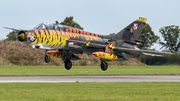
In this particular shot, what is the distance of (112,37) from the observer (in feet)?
114

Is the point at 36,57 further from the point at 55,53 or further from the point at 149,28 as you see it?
the point at 149,28

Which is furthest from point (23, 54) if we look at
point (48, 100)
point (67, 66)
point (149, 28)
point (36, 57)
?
point (48, 100)

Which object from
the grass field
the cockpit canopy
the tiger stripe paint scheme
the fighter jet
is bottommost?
the grass field

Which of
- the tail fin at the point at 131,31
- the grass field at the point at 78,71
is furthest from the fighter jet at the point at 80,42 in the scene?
the grass field at the point at 78,71

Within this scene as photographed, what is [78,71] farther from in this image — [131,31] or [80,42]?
[80,42]

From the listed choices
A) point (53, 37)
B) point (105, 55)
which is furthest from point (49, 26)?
point (105, 55)

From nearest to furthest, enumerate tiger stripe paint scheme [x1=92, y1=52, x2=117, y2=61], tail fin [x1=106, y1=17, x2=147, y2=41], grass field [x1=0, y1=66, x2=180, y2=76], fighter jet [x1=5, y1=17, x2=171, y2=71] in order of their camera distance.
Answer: fighter jet [x1=5, y1=17, x2=171, y2=71] < tiger stripe paint scheme [x1=92, y1=52, x2=117, y2=61] < tail fin [x1=106, y1=17, x2=147, y2=41] < grass field [x1=0, y1=66, x2=180, y2=76]

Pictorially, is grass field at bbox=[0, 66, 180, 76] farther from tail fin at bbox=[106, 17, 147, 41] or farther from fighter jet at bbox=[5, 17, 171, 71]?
tail fin at bbox=[106, 17, 147, 41]

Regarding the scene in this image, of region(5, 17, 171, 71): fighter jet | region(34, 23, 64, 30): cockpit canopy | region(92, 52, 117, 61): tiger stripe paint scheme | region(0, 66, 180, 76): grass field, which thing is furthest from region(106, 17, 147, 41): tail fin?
region(34, 23, 64, 30): cockpit canopy

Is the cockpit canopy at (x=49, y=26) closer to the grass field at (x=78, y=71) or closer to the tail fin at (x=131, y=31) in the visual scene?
the grass field at (x=78, y=71)

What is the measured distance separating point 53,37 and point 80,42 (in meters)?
3.42

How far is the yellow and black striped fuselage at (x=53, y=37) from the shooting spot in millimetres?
25922

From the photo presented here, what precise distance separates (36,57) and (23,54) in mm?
2983

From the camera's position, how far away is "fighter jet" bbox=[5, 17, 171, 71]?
26.5m
